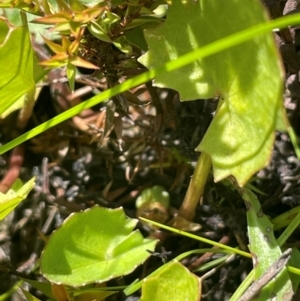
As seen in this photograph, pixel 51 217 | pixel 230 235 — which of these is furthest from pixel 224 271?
pixel 51 217

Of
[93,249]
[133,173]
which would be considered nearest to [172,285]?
[93,249]

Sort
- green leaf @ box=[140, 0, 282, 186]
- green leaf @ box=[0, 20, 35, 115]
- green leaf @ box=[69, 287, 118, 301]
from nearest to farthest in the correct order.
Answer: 1. green leaf @ box=[140, 0, 282, 186]
2. green leaf @ box=[0, 20, 35, 115]
3. green leaf @ box=[69, 287, 118, 301]

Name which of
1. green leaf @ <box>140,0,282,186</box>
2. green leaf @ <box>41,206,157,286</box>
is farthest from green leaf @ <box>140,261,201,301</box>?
green leaf @ <box>140,0,282,186</box>

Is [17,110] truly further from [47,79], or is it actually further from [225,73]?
[225,73]

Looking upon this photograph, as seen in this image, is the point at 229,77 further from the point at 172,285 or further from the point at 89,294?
the point at 89,294

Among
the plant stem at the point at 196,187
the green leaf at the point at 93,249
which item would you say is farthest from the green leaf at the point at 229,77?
the green leaf at the point at 93,249

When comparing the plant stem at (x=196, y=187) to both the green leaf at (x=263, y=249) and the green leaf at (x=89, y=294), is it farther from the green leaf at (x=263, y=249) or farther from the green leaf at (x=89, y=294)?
the green leaf at (x=89, y=294)

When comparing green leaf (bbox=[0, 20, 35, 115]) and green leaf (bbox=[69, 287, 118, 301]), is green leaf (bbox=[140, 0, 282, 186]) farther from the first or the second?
green leaf (bbox=[69, 287, 118, 301])
